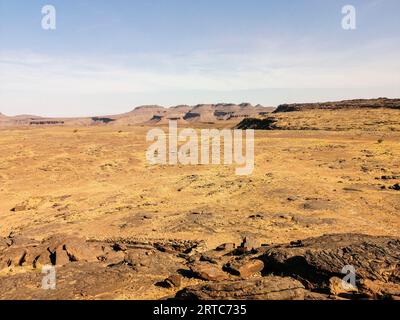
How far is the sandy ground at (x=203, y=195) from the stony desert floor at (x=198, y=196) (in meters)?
0.06

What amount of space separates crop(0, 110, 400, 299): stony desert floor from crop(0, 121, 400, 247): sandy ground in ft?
0.19

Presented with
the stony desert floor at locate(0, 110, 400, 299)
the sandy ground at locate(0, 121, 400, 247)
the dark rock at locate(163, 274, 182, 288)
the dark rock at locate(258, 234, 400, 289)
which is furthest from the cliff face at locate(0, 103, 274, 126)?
the dark rock at locate(163, 274, 182, 288)

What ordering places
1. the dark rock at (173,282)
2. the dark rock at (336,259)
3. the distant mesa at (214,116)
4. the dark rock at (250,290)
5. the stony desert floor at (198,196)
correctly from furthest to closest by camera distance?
1. the distant mesa at (214,116)
2. the stony desert floor at (198,196)
3. the dark rock at (173,282)
4. the dark rock at (336,259)
5. the dark rock at (250,290)

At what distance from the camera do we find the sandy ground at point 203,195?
15164 mm

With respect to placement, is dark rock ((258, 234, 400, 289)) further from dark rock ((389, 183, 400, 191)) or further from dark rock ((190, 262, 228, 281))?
dark rock ((389, 183, 400, 191))

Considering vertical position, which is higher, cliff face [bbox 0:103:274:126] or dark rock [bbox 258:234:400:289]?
cliff face [bbox 0:103:274:126]

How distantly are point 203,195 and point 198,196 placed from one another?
29 cm

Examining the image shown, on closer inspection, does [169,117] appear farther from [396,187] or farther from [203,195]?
[396,187]

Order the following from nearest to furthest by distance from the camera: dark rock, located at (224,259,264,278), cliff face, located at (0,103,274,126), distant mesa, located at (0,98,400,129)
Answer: dark rock, located at (224,259,264,278), distant mesa, located at (0,98,400,129), cliff face, located at (0,103,274,126)

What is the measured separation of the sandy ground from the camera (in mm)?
15164

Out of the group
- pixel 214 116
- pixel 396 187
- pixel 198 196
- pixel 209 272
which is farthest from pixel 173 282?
pixel 214 116

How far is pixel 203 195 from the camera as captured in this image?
20.7 metres

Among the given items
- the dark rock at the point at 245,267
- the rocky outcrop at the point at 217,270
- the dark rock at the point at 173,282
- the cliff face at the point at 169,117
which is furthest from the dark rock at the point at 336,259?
the cliff face at the point at 169,117

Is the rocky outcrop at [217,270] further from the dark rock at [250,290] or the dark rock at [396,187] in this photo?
the dark rock at [396,187]
